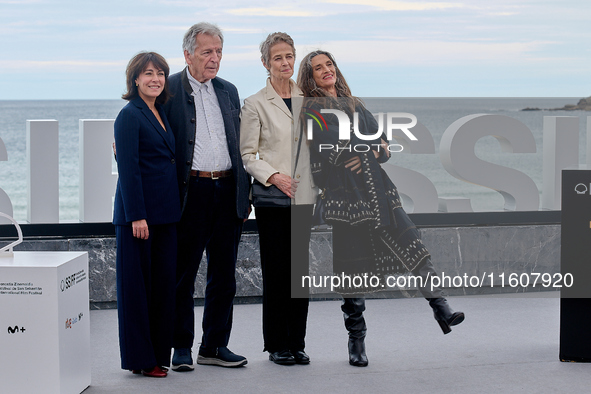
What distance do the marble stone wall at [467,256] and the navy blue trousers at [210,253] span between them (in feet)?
4.36

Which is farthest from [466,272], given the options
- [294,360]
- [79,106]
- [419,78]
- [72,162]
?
[79,106]

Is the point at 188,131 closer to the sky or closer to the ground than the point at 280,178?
closer to the sky

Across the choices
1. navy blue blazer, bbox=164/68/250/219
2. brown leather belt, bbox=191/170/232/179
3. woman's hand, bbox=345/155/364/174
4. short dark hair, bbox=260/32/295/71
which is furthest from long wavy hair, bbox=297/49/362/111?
brown leather belt, bbox=191/170/232/179

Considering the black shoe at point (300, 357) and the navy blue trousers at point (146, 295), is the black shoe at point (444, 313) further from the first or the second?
the navy blue trousers at point (146, 295)

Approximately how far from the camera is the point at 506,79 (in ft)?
102

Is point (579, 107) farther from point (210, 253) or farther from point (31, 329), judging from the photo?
point (31, 329)

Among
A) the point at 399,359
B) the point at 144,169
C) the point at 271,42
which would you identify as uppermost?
the point at 271,42

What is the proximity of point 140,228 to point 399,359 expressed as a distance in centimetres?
146

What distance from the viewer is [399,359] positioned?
3.50 m

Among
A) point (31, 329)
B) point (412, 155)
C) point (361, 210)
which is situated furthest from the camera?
point (412, 155)

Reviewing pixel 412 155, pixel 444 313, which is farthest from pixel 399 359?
pixel 412 155

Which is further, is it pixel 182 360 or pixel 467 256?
pixel 467 256

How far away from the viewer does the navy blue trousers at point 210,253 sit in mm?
3225

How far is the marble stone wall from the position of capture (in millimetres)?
4742
